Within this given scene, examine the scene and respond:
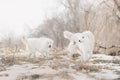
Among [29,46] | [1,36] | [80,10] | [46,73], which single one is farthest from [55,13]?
[46,73]

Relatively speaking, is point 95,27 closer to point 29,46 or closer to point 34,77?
point 29,46

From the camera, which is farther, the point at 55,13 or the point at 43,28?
the point at 43,28

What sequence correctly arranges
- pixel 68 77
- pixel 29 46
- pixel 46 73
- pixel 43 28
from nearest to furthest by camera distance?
pixel 68 77, pixel 46 73, pixel 29 46, pixel 43 28

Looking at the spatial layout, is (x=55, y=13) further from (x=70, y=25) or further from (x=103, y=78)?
(x=103, y=78)

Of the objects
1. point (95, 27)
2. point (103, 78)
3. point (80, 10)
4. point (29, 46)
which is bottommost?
point (103, 78)

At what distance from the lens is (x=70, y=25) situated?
105 ft

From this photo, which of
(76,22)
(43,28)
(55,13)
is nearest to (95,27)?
(76,22)

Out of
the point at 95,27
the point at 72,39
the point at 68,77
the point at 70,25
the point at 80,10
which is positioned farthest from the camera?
the point at 70,25

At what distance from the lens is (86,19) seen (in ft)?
76.7

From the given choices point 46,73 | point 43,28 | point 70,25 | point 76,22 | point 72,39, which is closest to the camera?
point 46,73

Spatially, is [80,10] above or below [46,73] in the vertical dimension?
above

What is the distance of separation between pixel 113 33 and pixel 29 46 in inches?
229

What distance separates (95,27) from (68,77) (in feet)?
48.6

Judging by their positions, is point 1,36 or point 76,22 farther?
point 1,36
